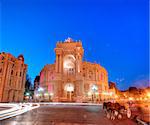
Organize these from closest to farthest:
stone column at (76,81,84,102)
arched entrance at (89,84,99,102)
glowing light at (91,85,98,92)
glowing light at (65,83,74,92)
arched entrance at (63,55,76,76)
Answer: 1. stone column at (76,81,84,102)
2. glowing light at (65,83,74,92)
3. arched entrance at (63,55,76,76)
4. arched entrance at (89,84,99,102)
5. glowing light at (91,85,98,92)

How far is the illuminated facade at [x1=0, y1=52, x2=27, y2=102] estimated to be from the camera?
1853 inches

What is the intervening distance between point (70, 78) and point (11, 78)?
2031 cm

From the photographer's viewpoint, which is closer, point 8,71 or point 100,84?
point 8,71

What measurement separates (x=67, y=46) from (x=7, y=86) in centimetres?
2582

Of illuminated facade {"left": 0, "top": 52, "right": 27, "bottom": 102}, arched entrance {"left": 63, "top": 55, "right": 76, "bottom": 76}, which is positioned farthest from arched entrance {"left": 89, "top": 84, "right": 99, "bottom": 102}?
illuminated facade {"left": 0, "top": 52, "right": 27, "bottom": 102}

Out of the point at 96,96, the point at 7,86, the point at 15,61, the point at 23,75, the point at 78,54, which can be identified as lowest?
the point at 96,96

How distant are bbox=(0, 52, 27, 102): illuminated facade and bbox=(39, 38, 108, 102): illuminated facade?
12357 mm

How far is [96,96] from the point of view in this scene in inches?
2726

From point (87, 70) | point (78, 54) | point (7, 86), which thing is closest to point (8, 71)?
point (7, 86)

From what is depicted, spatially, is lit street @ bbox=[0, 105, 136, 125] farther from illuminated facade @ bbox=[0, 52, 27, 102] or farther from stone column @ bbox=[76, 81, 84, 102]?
illuminated facade @ bbox=[0, 52, 27, 102]

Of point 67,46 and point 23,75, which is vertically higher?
point 67,46

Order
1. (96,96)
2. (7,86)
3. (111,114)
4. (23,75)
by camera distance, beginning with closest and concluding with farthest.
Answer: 1. (111,114)
2. (7,86)
3. (23,75)
4. (96,96)

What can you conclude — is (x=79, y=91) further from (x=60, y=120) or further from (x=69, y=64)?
(x=60, y=120)

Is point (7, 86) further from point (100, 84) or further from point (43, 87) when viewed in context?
point (100, 84)
